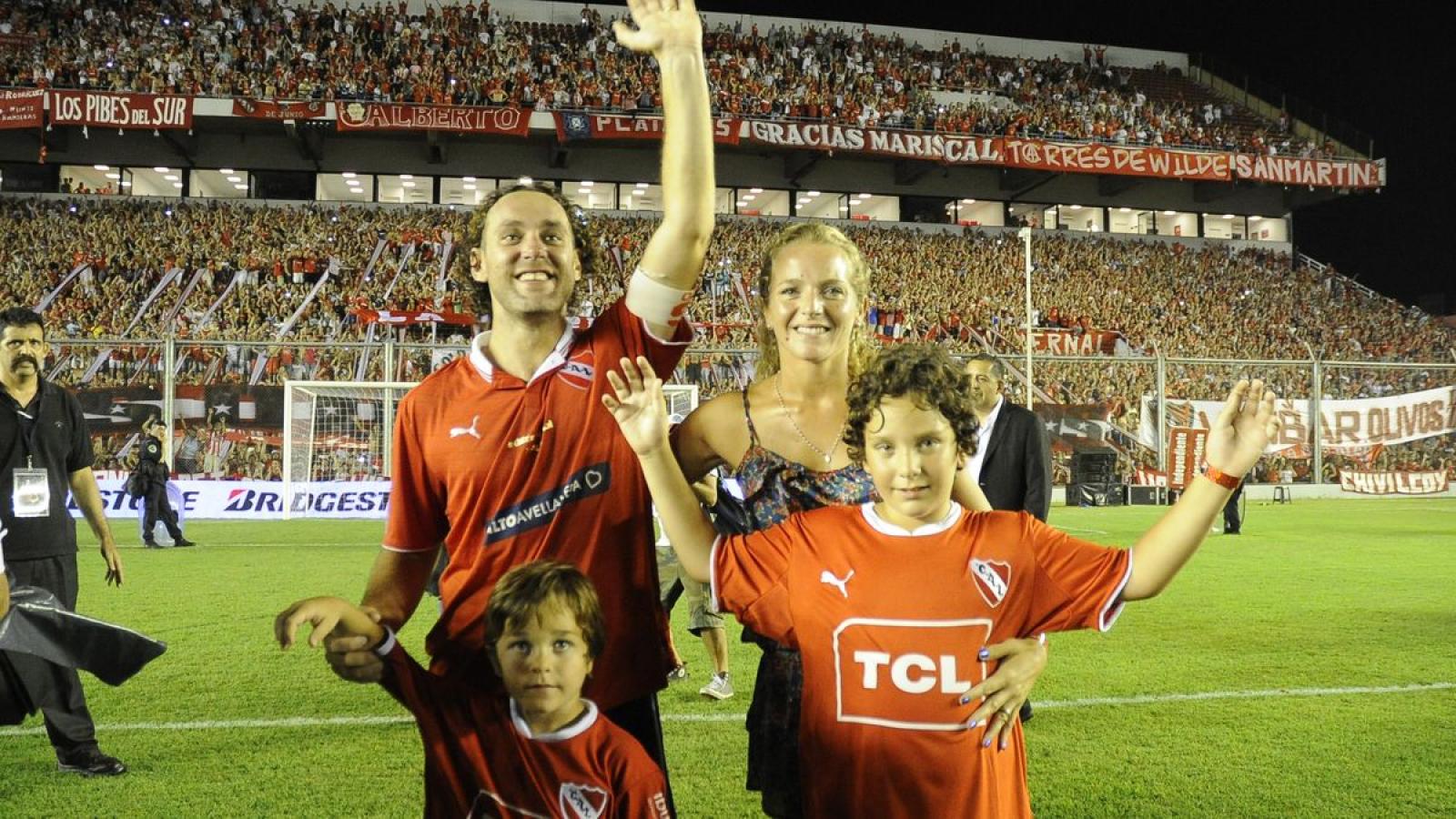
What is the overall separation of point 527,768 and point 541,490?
A: 25.3 inches

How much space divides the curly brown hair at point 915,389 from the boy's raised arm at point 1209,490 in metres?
0.46

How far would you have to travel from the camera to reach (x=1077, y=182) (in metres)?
40.8

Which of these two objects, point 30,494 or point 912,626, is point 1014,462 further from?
point 30,494

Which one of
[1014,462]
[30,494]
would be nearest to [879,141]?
[1014,462]

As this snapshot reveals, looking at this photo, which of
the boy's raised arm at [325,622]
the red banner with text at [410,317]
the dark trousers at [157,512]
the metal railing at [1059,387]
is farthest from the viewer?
the red banner with text at [410,317]

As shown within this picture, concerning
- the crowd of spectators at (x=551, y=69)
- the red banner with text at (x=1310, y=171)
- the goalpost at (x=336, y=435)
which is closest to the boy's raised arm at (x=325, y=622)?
the goalpost at (x=336, y=435)

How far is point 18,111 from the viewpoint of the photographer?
2967 centimetres

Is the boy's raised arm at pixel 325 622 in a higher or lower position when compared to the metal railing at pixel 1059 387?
lower

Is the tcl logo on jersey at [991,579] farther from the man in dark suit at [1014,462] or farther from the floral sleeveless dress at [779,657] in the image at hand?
the man in dark suit at [1014,462]

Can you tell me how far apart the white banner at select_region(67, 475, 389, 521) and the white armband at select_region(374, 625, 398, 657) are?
1597 cm

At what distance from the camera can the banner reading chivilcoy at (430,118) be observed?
104ft

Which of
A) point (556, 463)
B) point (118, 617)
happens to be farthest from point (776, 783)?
point (118, 617)

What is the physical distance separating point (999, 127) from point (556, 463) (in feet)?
126

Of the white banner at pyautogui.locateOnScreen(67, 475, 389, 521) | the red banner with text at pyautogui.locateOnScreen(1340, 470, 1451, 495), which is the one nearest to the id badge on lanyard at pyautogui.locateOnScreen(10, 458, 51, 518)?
the white banner at pyautogui.locateOnScreen(67, 475, 389, 521)
